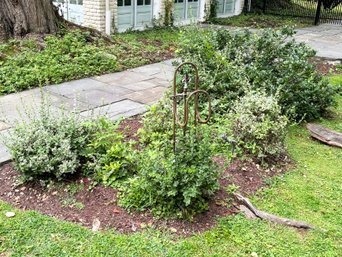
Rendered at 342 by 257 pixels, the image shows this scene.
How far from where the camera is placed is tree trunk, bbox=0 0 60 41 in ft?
22.6

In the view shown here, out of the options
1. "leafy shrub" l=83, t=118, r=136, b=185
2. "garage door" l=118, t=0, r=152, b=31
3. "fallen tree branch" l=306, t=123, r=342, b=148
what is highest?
"garage door" l=118, t=0, r=152, b=31

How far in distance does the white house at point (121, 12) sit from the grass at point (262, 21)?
142cm

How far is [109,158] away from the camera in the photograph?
3.34 m

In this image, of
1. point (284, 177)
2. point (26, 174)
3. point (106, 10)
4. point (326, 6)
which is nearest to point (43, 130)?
point (26, 174)

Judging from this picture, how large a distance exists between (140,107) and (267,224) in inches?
100

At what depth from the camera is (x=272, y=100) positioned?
4.08 meters

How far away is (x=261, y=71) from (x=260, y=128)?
4.30ft

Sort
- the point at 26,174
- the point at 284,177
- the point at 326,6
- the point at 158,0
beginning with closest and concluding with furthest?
the point at 26,174 → the point at 284,177 → the point at 158,0 → the point at 326,6

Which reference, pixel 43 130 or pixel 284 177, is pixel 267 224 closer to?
pixel 284 177

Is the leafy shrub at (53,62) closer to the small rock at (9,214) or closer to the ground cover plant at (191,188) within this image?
the ground cover plant at (191,188)

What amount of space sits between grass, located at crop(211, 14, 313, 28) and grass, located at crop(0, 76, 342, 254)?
31.7 feet

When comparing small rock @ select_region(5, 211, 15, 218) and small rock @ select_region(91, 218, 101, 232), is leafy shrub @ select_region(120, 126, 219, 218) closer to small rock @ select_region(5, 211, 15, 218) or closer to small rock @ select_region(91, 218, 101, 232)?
small rock @ select_region(91, 218, 101, 232)

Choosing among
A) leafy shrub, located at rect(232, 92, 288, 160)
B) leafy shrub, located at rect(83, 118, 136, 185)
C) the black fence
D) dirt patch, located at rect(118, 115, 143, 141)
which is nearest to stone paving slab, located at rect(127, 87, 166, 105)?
dirt patch, located at rect(118, 115, 143, 141)

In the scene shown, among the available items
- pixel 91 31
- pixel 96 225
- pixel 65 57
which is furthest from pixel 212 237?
pixel 91 31
